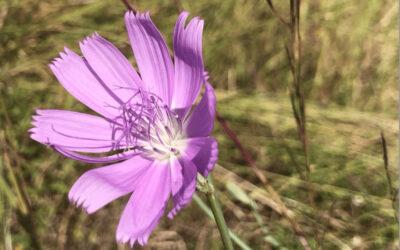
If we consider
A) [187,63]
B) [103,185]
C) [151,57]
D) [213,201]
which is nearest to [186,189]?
[213,201]

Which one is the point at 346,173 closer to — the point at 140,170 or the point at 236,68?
the point at 236,68

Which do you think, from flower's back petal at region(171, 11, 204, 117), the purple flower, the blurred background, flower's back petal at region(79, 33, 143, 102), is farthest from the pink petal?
the blurred background

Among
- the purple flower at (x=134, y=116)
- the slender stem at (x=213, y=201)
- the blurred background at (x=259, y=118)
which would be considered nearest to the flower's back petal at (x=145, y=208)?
the purple flower at (x=134, y=116)

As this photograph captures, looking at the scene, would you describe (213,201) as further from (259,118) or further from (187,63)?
(259,118)

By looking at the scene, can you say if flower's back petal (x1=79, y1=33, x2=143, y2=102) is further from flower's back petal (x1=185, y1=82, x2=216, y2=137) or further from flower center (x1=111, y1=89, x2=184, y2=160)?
flower's back petal (x1=185, y1=82, x2=216, y2=137)

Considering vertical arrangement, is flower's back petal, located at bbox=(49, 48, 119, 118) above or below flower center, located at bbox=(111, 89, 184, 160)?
above

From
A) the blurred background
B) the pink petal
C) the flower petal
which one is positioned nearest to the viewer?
the flower petal

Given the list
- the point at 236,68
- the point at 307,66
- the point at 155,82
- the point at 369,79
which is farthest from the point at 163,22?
the point at 155,82
